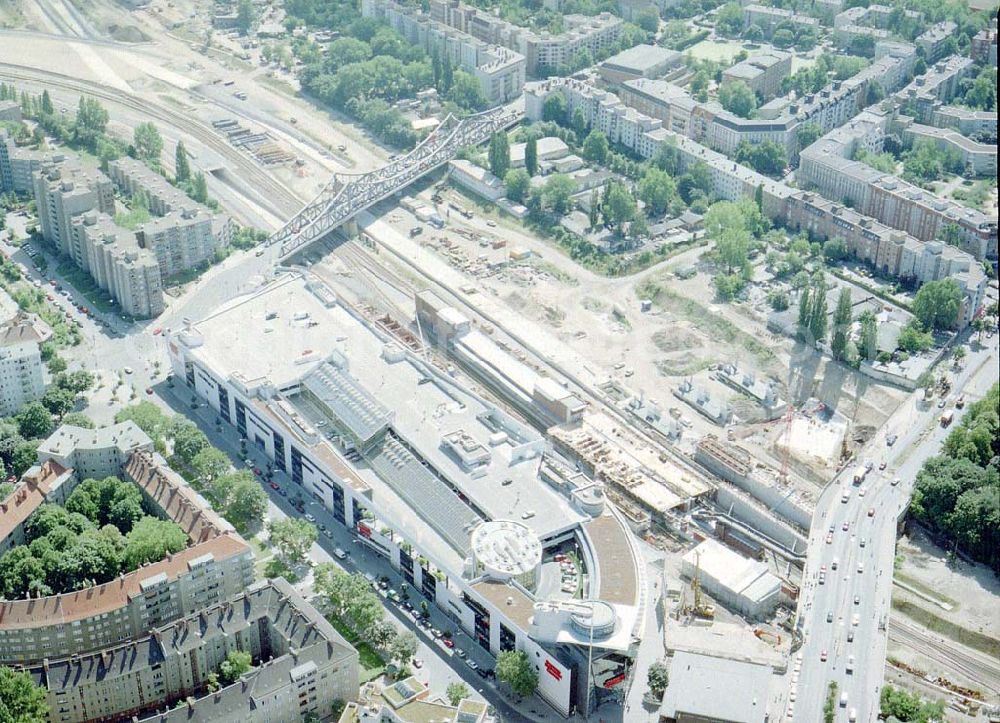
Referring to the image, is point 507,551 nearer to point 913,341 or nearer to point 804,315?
point 804,315

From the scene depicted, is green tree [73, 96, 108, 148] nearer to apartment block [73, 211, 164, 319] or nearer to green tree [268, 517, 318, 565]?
apartment block [73, 211, 164, 319]

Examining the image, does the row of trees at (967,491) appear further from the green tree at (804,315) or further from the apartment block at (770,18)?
the apartment block at (770,18)

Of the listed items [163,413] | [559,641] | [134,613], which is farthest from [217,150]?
[559,641]

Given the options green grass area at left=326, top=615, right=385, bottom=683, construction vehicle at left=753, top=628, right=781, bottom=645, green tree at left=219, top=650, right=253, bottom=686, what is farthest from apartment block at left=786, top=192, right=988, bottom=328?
green tree at left=219, top=650, right=253, bottom=686

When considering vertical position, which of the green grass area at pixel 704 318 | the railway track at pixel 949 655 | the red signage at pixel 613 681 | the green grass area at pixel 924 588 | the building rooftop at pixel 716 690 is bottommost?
the railway track at pixel 949 655

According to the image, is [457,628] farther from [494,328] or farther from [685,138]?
[685,138]

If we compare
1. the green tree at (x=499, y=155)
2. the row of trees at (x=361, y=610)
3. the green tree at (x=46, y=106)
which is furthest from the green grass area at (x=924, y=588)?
the green tree at (x=46, y=106)
